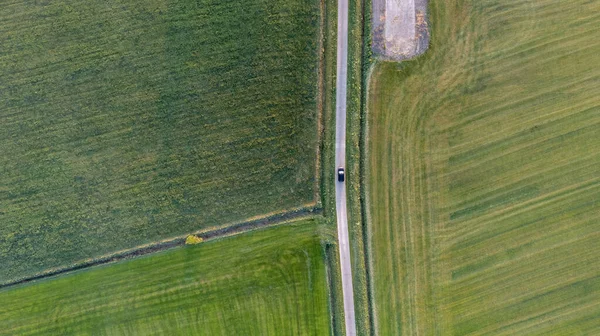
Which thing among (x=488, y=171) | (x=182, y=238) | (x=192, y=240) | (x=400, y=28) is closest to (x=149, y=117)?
(x=182, y=238)

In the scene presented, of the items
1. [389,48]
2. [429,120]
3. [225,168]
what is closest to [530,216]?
[429,120]

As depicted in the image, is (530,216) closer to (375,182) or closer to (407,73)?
(375,182)

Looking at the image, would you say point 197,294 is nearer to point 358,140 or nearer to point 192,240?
point 192,240

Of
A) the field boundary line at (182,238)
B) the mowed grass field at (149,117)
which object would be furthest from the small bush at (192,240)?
the mowed grass field at (149,117)

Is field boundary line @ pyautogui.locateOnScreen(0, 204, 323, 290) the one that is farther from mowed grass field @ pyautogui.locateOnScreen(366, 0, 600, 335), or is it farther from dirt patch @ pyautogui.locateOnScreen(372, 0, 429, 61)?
dirt patch @ pyautogui.locateOnScreen(372, 0, 429, 61)

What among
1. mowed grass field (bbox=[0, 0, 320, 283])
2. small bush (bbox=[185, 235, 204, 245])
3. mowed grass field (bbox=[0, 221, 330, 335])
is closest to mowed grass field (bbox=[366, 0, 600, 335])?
mowed grass field (bbox=[0, 221, 330, 335])

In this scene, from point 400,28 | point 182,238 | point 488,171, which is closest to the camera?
point 400,28
